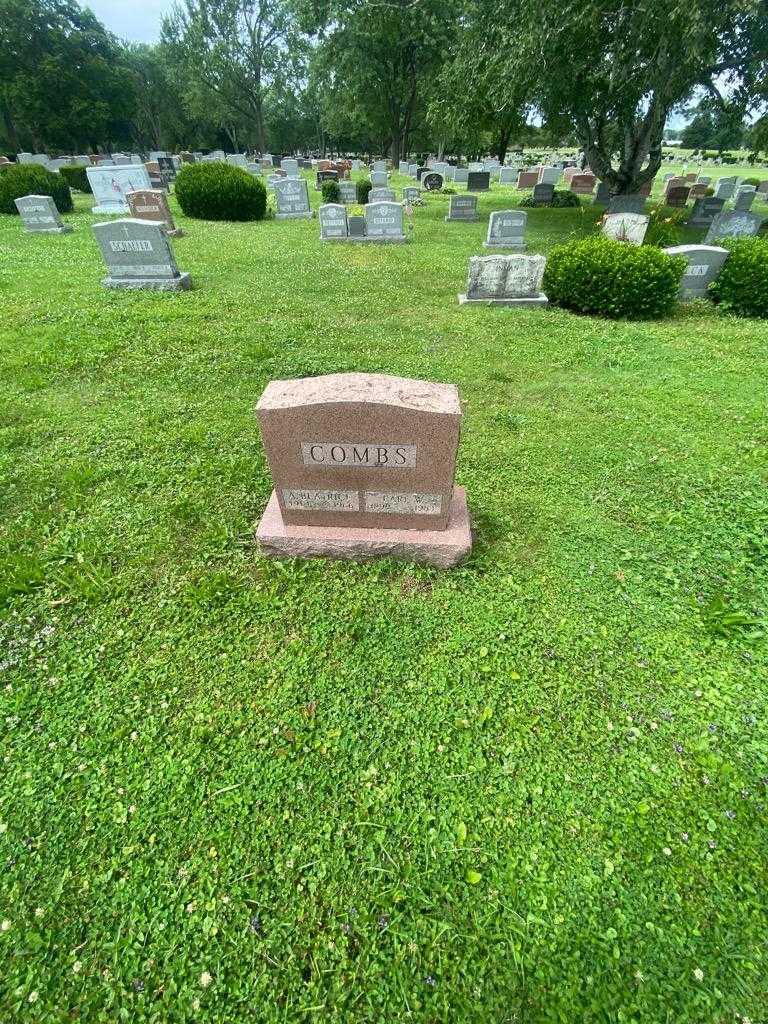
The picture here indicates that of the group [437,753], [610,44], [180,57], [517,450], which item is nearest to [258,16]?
[180,57]

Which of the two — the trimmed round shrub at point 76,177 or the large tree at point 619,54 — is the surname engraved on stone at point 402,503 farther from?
the trimmed round shrub at point 76,177

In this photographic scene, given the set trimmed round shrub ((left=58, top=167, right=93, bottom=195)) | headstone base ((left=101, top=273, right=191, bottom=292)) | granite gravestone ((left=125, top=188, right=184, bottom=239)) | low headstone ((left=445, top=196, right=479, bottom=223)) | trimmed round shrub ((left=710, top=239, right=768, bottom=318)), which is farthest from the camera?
trimmed round shrub ((left=58, top=167, right=93, bottom=195))

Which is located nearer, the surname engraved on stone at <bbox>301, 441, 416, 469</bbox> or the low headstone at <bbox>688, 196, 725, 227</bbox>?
the surname engraved on stone at <bbox>301, 441, 416, 469</bbox>

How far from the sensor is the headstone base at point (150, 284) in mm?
9250

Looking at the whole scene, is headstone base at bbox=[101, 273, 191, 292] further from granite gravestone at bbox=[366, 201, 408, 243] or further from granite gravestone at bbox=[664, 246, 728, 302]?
granite gravestone at bbox=[664, 246, 728, 302]

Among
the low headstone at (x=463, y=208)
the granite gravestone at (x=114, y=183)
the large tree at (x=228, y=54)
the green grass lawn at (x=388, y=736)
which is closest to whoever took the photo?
the green grass lawn at (x=388, y=736)

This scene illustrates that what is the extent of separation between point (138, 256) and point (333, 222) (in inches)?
276

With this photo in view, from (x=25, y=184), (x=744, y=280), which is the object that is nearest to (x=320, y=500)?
(x=744, y=280)

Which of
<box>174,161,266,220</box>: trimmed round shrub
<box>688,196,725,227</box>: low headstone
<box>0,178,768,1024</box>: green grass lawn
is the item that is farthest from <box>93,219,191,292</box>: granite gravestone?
<box>688,196,725,227</box>: low headstone

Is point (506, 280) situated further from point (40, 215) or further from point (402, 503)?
point (40, 215)

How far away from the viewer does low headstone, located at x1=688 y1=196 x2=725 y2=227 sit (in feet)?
55.3

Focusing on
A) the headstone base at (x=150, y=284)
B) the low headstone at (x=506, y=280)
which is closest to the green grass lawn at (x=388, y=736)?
the low headstone at (x=506, y=280)

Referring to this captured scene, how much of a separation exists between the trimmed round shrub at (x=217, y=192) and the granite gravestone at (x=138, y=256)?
8558 millimetres

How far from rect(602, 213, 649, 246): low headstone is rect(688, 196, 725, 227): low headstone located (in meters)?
9.28
